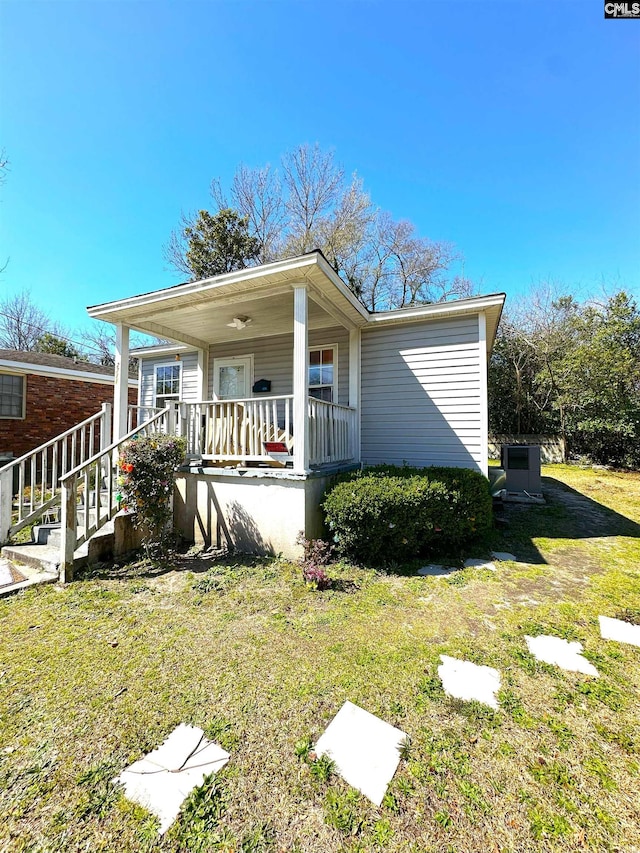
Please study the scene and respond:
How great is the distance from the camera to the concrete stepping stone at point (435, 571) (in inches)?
159

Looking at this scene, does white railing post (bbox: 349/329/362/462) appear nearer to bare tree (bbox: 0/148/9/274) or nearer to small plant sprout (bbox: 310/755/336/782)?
small plant sprout (bbox: 310/755/336/782)

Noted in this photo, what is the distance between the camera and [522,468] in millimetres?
8281

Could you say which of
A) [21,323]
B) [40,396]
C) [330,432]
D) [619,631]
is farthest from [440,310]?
[21,323]

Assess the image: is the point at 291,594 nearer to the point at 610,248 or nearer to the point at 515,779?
the point at 515,779

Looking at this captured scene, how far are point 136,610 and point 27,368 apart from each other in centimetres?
1018

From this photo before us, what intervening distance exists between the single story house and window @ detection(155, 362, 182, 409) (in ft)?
5.30

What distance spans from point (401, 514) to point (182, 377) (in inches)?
274

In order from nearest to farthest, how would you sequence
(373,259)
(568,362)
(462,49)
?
(462,49) < (568,362) < (373,259)

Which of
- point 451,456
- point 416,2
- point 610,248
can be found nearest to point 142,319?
point 451,456

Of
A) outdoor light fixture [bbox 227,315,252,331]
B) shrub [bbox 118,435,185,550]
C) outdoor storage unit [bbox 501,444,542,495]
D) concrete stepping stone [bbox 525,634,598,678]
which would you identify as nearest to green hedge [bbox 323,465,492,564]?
concrete stepping stone [bbox 525,634,598,678]

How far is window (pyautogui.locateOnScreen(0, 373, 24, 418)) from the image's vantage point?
391 inches

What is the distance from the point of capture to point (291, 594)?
11.8 ft

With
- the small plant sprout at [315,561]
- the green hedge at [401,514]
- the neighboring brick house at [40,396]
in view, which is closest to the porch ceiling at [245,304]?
the green hedge at [401,514]

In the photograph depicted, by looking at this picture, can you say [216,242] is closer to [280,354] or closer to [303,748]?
[280,354]
